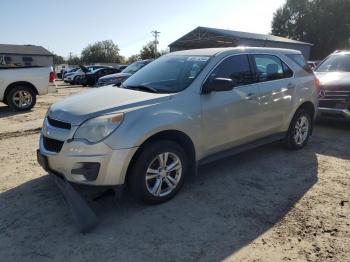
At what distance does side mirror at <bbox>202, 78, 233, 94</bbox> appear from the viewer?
4422 mm

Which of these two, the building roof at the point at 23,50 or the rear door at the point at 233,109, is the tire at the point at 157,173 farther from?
the building roof at the point at 23,50

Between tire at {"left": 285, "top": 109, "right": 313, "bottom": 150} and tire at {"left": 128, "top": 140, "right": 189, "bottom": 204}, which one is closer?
tire at {"left": 128, "top": 140, "right": 189, "bottom": 204}

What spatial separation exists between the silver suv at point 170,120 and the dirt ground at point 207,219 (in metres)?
0.41

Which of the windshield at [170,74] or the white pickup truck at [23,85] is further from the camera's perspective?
the white pickup truck at [23,85]

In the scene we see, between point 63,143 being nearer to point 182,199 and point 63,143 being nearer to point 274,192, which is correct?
point 182,199

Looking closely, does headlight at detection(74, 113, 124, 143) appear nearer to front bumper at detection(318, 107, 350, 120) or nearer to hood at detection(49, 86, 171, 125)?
hood at detection(49, 86, 171, 125)

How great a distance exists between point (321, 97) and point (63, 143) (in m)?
6.37

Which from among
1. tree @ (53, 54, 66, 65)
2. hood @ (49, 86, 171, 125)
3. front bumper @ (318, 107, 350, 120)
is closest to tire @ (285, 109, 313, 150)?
front bumper @ (318, 107, 350, 120)

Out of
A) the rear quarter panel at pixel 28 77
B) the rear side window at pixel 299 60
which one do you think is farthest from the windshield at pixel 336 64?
the rear quarter panel at pixel 28 77

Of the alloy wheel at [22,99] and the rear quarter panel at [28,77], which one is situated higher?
the rear quarter panel at [28,77]

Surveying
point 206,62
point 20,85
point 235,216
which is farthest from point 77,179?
point 20,85

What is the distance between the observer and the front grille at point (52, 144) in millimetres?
3865

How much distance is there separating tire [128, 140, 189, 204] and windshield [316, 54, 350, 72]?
6344 millimetres

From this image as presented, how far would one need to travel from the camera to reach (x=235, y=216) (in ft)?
12.9
